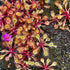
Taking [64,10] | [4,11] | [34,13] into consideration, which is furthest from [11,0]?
[64,10]

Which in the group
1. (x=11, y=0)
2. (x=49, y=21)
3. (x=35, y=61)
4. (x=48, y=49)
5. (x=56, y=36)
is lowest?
(x=35, y=61)

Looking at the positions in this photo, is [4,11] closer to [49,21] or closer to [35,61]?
[49,21]

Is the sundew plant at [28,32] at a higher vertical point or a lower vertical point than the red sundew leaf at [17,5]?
lower

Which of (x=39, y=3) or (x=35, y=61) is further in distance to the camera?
(x=39, y=3)

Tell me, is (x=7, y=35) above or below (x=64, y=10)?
below

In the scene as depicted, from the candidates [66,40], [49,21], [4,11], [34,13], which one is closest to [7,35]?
[4,11]

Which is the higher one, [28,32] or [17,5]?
[17,5]

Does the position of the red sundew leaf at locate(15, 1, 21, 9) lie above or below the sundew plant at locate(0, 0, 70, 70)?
above
